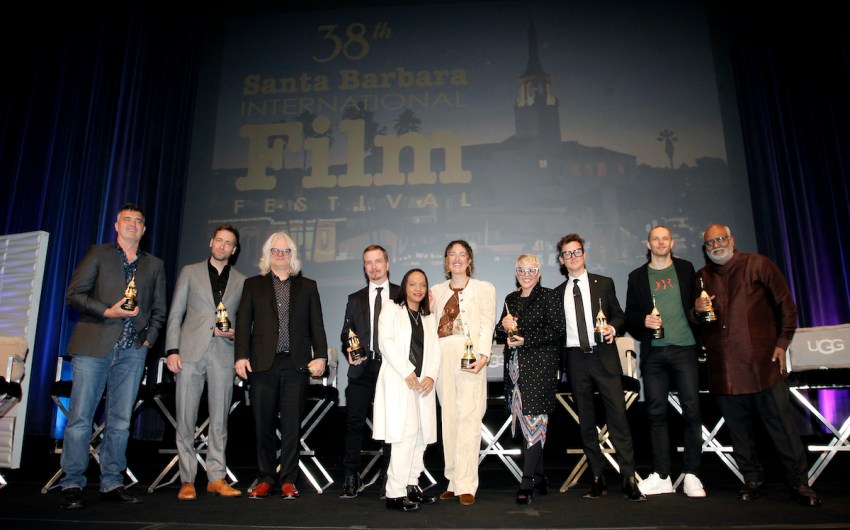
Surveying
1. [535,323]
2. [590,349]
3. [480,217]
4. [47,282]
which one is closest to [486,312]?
[535,323]

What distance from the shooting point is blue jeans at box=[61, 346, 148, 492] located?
3.19 m

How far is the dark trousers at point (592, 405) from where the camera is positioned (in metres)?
3.40

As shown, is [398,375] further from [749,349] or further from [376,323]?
[749,349]

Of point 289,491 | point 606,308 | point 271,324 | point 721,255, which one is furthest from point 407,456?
point 721,255

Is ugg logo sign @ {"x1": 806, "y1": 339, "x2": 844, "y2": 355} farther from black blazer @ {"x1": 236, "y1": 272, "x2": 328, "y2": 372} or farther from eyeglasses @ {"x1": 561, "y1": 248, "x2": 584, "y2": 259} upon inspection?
black blazer @ {"x1": 236, "y1": 272, "x2": 328, "y2": 372}

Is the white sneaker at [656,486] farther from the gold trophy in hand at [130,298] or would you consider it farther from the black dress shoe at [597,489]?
the gold trophy in hand at [130,298]

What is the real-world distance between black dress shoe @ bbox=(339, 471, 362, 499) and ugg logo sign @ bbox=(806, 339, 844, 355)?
3.18 meters

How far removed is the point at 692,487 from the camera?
11.0ft

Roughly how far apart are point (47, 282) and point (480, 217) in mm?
4297

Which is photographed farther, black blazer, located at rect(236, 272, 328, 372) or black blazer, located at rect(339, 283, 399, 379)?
black blazer, located at rect(339, 283, 399, 379)

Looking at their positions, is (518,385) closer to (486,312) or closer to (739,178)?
(486,312)

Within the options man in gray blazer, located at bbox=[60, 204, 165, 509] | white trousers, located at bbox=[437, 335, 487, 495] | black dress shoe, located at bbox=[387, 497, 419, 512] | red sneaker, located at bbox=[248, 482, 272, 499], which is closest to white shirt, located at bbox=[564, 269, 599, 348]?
white trousers, located at bbox=[437, 335, 487, 495]

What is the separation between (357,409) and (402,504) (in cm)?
79

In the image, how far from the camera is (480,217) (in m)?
5.55
